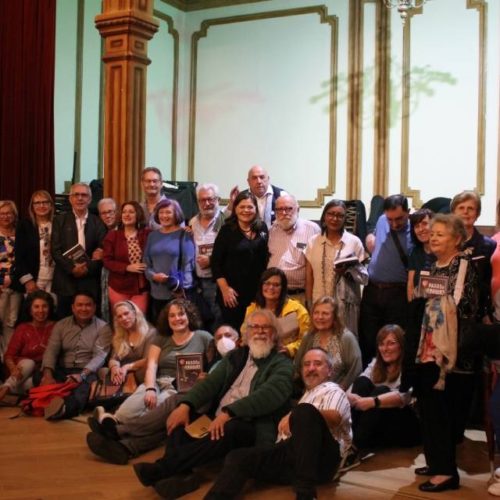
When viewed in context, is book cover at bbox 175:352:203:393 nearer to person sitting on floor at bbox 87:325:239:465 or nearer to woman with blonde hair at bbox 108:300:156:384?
person sitting on floor at bbox 87:325:239:465

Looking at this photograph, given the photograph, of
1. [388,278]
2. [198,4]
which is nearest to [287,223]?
[388,278]

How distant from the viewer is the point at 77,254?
203 inches

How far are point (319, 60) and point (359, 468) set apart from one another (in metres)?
4.96

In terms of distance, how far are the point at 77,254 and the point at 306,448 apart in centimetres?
234

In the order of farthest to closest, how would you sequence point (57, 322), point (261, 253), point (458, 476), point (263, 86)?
1. point (263, 86)
2. point (57, 322)
3. point (261, 253)
4. point (458, 476)

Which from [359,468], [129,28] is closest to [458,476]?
[359,468]

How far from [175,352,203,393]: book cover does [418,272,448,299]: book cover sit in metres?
1.45

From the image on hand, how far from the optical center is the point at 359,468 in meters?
3.88

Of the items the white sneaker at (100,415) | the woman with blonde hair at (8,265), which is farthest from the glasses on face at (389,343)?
the woman with blonde hair at (8,265)

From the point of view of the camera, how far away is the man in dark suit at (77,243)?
5.20m

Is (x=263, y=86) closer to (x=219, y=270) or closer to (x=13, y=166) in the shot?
(x=13, y=166)

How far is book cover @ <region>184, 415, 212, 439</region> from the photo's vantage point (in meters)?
3.71

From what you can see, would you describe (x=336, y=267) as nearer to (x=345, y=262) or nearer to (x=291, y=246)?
(x=345, y=262)

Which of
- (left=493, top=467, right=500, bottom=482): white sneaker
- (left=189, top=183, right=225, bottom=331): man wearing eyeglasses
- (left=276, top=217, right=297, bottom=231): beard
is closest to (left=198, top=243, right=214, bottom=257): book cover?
(left=189, top=183, right=225, bottom=331): man wearing eyeglasses
